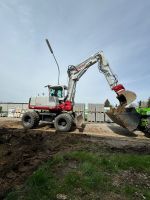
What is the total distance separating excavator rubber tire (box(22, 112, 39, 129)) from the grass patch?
11438 millimetres

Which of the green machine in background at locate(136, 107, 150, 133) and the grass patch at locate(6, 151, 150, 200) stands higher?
the green machine in background at locate(136, 107, 150, 133)

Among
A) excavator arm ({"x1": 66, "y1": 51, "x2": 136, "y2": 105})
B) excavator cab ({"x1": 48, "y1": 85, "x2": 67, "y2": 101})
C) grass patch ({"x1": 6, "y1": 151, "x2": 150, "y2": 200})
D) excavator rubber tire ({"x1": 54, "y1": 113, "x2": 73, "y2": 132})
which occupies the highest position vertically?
excavator arm ({"x1": 66, "y1": 51, "x2": 136, "y2": 105})

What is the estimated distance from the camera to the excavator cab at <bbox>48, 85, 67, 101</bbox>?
19.3 meters

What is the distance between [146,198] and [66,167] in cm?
233

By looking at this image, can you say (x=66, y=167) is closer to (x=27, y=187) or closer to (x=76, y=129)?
(x=27, y=187)

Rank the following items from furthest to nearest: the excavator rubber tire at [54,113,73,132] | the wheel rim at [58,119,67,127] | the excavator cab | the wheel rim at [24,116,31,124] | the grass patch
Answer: the excavator cab < the wheel rim at [24,116,31,124] < the wheel rim at [58,119,67,127] < the excavator rubber tire at [54,113,73,132] < the grass patch

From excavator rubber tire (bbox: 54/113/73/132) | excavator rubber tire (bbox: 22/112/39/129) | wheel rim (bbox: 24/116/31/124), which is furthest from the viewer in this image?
wheel rim (bbox: 24/116/31/124)

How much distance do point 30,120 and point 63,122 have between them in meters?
2.48

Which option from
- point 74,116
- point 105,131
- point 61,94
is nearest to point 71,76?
point 61,94

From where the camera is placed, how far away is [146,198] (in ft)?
17.2

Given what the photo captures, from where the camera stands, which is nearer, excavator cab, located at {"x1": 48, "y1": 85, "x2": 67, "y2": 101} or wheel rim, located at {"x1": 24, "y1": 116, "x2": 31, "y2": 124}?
wheel rim, located at {"x1": 24, "y1": 116, "x2": 31, "y2": 124}

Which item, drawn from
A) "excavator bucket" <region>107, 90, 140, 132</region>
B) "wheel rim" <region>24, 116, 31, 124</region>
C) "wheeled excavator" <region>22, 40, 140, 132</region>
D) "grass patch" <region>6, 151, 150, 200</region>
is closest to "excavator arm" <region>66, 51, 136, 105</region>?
"wheeled excavator" <region>22, 40, 140, 132</region>

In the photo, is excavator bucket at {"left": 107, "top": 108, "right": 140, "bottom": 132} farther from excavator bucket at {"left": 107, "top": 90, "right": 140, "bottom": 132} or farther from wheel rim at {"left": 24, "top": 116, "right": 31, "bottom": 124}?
wheel rim at {"left": 24, "top": 116, "right": 31, "bottom": 124}

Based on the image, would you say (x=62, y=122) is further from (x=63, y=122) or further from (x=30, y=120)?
(x=30, y=120)
